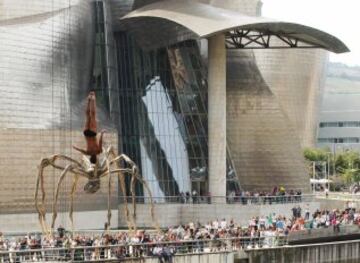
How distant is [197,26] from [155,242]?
15677 mm

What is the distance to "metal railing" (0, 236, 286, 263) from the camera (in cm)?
2725

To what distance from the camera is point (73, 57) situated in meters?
44.3

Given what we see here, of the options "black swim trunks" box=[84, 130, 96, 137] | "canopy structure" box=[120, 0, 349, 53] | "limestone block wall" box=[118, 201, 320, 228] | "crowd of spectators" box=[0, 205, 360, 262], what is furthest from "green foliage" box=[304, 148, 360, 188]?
"black swim trunks" box=[84, 130, 96, 137]

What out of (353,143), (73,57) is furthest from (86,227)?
(353,143)

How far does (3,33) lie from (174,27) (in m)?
9.52

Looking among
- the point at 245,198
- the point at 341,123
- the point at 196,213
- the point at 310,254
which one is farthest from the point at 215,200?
the point at 341,123

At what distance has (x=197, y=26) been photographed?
41.9m

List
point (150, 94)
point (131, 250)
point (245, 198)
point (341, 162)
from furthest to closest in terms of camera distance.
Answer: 1. point (341, 162)
2. point (150, 94)
3. point (245, 198)
4. point (131, 250)

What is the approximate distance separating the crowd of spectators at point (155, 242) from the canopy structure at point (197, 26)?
10796mm

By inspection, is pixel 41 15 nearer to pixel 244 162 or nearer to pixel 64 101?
pixel 64 101

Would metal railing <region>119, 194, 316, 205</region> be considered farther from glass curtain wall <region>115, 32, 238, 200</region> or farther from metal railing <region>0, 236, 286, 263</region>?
metal railing <region>0, 236, 286, 263</region>

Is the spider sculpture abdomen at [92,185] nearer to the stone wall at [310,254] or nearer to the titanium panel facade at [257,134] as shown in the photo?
the stone wall at [310,254]

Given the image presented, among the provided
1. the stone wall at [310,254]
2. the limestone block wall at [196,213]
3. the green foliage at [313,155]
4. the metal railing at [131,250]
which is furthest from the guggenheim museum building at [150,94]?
the green foliage at [313,155]

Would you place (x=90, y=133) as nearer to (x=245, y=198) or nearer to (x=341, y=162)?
(x=245, y=198)
